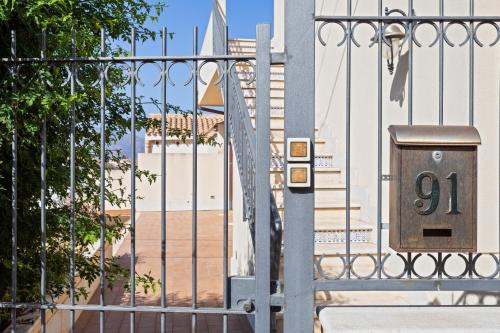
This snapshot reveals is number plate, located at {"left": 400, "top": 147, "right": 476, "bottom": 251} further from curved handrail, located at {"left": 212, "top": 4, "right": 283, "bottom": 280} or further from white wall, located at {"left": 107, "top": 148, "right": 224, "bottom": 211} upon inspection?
white wall, located at {"left": 107, "top": 148, "right": 224, "bottom": 211}

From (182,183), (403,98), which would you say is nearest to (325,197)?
(403,98)

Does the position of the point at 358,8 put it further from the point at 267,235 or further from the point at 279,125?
the point at 267,235

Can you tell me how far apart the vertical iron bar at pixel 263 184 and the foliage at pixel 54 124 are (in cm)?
84

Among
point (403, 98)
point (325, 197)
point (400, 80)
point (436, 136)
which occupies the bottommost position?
point (325, 197)

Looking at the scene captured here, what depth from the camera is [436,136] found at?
243 centimetres

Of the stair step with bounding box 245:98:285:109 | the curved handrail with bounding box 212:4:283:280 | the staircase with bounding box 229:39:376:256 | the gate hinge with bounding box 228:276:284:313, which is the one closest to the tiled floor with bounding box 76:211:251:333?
the staircase with bounding box 229:39:376:256

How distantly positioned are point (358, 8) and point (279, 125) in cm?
155

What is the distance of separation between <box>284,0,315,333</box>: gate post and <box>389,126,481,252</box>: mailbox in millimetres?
449

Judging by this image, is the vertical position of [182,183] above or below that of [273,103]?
below

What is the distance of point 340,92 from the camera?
19.6 feet

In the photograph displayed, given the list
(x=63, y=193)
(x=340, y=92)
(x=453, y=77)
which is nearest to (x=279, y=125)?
(x=340, y=92)

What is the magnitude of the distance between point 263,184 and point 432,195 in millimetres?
837

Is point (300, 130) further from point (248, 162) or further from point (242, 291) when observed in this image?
point (248, 162)

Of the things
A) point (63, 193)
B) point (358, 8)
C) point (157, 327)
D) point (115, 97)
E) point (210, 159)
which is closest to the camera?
point (63, 193)
